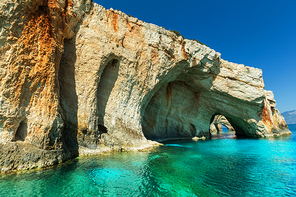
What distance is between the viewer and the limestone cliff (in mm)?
9039

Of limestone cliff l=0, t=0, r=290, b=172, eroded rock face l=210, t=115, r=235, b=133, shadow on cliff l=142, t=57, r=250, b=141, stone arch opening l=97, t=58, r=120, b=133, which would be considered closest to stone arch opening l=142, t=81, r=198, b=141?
shadow on cliff l=142, t=57, r=250, b=141

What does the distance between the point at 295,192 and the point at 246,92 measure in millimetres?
21238

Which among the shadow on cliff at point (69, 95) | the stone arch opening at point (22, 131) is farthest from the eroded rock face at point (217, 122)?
the stone arch opening at point (22, 131)

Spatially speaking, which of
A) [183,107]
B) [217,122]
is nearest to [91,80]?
[183,107]

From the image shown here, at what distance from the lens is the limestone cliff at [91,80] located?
904 cm

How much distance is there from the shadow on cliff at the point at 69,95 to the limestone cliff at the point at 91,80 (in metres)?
0.07

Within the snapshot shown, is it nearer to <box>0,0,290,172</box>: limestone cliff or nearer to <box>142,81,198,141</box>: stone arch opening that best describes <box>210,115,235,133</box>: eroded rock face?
<box>0,0,290,172</box>: limestone cliff

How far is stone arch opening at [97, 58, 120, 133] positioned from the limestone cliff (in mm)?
90

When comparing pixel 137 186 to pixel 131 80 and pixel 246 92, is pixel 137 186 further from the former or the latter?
pixel 246 92

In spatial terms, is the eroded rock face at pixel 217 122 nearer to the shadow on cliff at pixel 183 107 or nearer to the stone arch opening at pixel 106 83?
the shadow on cliff at pixel 183 107

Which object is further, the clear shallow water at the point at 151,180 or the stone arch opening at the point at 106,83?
the stone arch opening at the point at 106,83

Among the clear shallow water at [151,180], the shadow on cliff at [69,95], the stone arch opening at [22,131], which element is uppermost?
the shadow on cliff at [69,95]

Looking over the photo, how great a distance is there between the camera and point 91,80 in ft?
44.9

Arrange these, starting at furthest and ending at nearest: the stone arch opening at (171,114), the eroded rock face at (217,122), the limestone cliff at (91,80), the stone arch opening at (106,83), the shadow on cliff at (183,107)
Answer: the eroded rock face at (217,122) → the stone arch opening at (171,114) → the shadow on cliff at (183,107) → the stone arch opening at (106,83) → the limestone cliff at (91,80)
